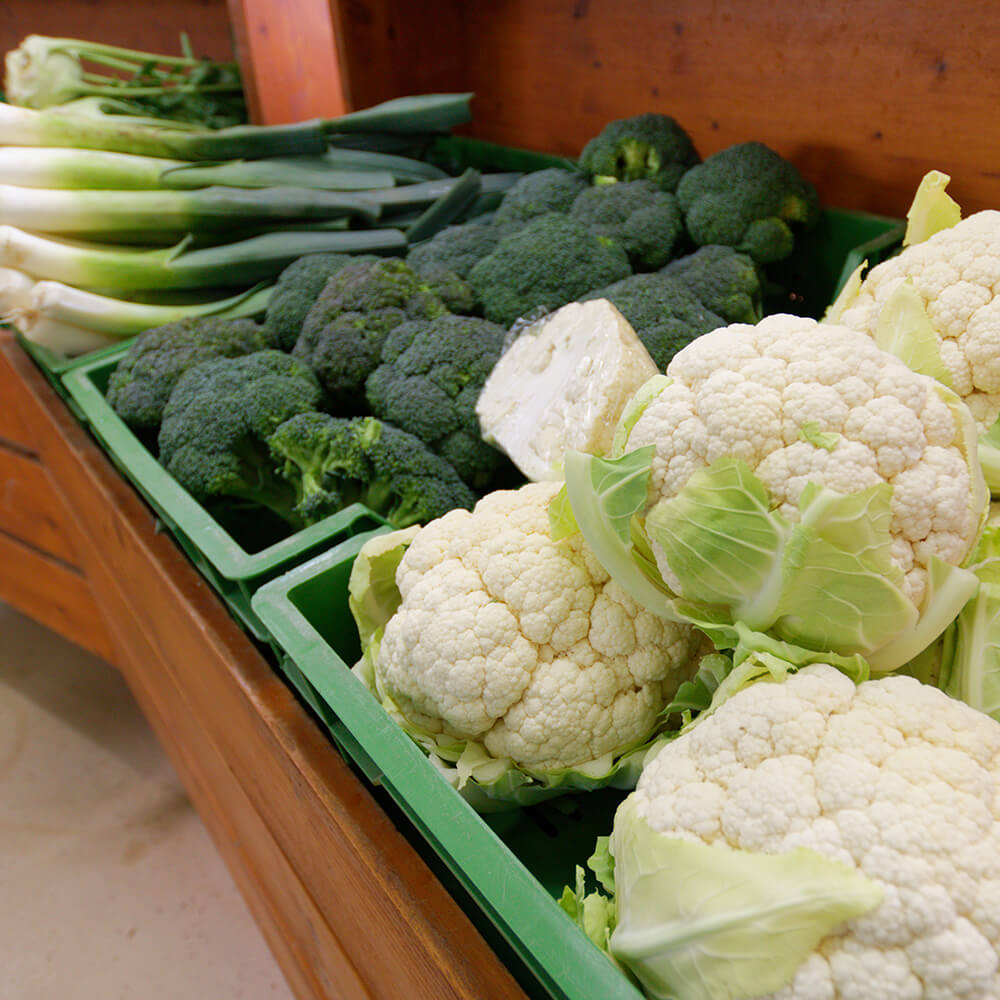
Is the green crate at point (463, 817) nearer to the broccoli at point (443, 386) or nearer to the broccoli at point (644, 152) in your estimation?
the broccoli at point (443, 386)

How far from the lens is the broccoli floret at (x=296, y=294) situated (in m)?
1.43

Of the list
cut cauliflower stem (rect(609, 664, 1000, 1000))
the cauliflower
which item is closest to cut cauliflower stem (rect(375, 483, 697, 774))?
the cauliflower

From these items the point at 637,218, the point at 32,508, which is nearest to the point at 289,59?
the point at 637,218

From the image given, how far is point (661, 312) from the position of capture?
3.90 feet

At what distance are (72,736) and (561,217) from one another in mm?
1955

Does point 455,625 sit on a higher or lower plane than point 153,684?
higher

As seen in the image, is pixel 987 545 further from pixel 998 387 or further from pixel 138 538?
pixel 138 538

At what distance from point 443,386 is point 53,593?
153 cm

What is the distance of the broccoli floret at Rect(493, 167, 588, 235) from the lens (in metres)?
1.63

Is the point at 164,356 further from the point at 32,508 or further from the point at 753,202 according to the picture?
the point at 753,202

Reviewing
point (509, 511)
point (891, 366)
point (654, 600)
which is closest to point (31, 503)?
point (509, 511)

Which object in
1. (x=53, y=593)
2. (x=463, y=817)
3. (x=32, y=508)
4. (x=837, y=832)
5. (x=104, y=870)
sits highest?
(x=837, y=832)

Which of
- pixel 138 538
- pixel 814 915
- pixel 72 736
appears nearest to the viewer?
pixel 814 915

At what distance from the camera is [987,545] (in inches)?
26.5
